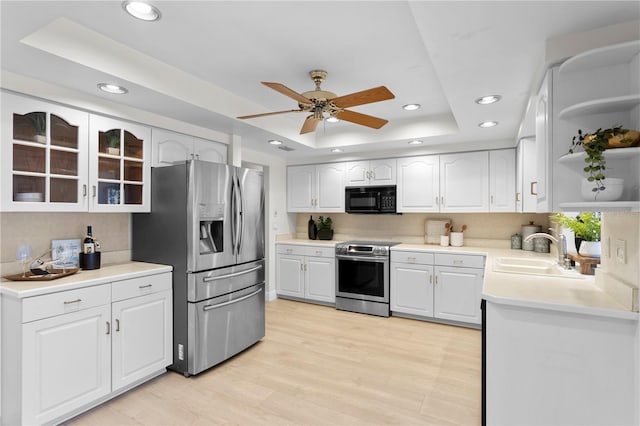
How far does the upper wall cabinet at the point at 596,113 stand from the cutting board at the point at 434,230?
9.65 feet

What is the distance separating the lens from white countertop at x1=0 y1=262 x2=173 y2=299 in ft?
6.51

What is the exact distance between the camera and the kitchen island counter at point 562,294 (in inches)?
59.1

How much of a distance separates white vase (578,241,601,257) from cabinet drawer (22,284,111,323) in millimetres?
3448

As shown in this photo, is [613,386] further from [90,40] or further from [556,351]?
[90,40]

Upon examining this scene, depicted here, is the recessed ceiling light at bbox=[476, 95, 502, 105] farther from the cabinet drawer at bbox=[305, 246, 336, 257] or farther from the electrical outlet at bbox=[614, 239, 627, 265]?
the cabinet drawer at bbox=[305, 246, 336, 257]

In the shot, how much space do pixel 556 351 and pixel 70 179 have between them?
3.14m

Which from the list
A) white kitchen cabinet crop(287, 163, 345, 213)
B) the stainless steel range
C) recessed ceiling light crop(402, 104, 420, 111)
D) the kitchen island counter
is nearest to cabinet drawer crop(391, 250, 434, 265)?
the stainless steel range

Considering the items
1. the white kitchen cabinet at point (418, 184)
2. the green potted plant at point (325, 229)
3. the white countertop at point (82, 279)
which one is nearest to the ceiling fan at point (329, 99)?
the white countertop at point (82, 279)

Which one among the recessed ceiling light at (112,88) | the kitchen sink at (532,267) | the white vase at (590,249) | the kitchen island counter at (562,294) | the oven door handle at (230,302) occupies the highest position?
the recessed ceiling light at (112,88)

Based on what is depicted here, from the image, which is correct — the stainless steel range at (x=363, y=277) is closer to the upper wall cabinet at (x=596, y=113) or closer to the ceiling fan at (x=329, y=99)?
the ceiling fan at (x=329, y=99)

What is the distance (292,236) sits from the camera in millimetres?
5480

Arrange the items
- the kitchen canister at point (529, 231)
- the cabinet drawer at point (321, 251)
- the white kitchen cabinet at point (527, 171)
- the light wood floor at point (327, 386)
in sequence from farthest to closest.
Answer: the cabinet drawer at point (321, 251), the kitchen canister at point (529, 231), the white kitchen cabinet at point (527, 171), the light wood floor at point (327, 386)

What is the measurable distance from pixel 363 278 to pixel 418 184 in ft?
4.66

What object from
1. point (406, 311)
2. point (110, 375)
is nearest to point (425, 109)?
point (406, 311)
